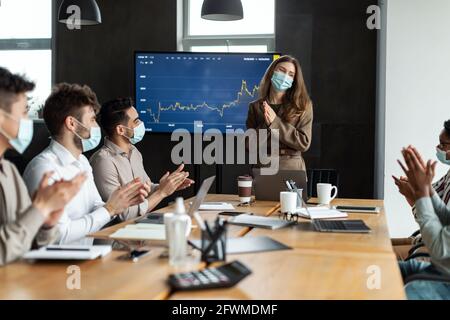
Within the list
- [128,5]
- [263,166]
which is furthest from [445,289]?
[128,5]

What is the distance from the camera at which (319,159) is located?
17.4 feet

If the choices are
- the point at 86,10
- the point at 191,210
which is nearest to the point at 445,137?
the point at 191,210

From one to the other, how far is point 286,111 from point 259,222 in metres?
1.45

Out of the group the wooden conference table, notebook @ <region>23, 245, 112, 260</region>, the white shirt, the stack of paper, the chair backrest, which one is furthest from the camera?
the chair backrest

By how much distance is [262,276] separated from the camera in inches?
59.0

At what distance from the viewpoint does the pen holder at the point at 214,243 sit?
1669 mm

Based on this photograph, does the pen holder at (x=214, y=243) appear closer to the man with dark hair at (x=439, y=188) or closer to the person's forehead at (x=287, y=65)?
the man with dark hair at (x=439, y=188)

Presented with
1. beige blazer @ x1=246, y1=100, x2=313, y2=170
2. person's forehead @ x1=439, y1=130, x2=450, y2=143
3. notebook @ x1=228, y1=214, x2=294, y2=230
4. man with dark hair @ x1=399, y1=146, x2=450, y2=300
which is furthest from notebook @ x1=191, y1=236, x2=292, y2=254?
beige blazer @ x1=246, y1=100, x2=313, y2=170

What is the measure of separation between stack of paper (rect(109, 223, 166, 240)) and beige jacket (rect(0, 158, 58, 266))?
0.23 meters

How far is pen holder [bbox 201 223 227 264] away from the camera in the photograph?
167 cm

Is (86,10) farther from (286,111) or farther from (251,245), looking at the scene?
(251,245)

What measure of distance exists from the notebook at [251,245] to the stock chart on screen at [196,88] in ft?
10.4

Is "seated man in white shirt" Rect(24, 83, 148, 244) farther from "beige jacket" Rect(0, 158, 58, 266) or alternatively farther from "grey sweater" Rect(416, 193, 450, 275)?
"grey sweater" Rect(416, 193, 450, 275)

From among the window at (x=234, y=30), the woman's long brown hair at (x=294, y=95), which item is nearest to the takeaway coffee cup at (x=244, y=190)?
the woman's long brown hair at (x=294, y=95)
